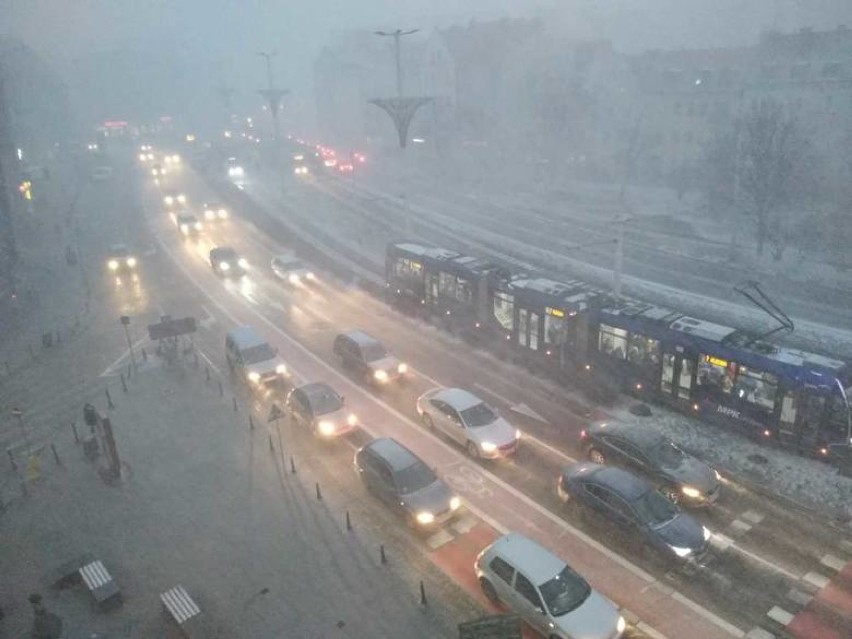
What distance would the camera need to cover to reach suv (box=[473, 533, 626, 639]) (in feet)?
40.4

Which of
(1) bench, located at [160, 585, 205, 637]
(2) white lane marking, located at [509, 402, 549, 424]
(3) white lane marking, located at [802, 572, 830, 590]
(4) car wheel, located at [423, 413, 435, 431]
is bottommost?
(2) white lane marking, located at [509, 402, 549, 424]

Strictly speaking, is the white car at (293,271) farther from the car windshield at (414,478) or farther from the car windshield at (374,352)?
the car windshield at (414,478)

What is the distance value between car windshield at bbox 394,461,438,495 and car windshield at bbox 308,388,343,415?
5.03 metres

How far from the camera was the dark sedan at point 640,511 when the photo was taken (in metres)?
14.6

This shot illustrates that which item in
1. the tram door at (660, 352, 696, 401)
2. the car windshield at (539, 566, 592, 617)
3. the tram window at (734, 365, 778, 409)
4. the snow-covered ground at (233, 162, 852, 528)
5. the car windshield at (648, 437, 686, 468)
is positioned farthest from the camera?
the tram door at (660, 352, 696, 401)

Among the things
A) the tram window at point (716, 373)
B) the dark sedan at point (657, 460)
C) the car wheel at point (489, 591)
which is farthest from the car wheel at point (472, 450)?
the tram window at point (716, 373)

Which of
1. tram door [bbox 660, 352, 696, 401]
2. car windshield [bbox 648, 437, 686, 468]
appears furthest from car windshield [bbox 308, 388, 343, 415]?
tram door [bbox 660, 352, 696, 401]

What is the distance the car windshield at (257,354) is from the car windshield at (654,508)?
16.0m

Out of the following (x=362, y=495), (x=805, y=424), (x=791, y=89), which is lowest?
(x=362, y=495)

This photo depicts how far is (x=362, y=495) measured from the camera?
18.2 metres

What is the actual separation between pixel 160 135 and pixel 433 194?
330ft

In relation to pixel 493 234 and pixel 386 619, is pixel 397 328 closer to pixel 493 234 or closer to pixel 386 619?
pixel 386 619

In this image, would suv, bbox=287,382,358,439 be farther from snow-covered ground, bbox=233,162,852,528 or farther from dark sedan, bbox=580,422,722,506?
snow-covered ground, bbox=233,162,852,528

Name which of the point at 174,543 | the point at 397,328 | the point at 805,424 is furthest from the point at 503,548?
the point at 397,328
